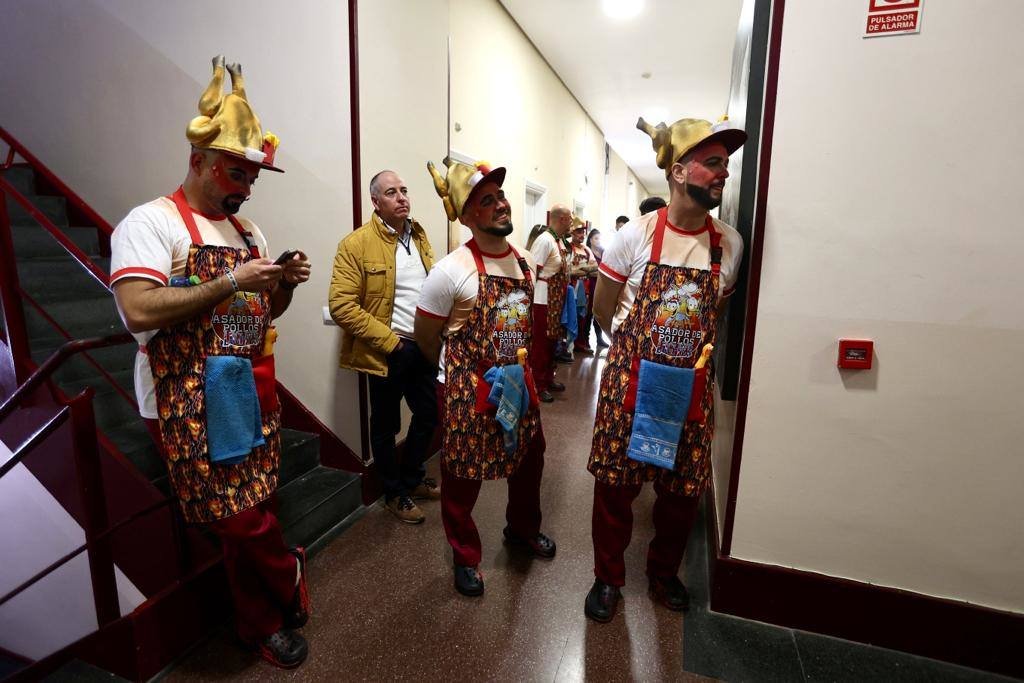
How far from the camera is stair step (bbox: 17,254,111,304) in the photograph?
2492mm

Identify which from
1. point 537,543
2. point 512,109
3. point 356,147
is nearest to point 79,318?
point 356,147

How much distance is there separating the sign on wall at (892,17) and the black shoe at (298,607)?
2430 millimetres

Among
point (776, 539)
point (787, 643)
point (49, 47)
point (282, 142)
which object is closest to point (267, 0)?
point (282, 142)

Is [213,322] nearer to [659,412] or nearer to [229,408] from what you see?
[229,408]

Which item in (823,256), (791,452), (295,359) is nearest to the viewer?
(823,256)

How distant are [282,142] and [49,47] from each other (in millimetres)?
1724

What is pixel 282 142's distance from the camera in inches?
101

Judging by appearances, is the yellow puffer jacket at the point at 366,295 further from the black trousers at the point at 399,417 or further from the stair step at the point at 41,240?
the stair step at the point at 41,240

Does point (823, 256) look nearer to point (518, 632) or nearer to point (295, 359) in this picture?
point (518, 632)

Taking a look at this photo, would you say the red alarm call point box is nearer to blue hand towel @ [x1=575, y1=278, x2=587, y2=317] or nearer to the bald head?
the bald head

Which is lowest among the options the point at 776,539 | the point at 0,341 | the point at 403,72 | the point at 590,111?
the point at 776,539

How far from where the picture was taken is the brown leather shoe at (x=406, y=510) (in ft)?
8.39

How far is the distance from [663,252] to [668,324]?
231 mm

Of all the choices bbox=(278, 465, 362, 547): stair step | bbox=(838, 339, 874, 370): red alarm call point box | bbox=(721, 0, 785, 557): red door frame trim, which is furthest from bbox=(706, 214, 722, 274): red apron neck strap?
bbox=(278, 465, 362, 547): stair step
